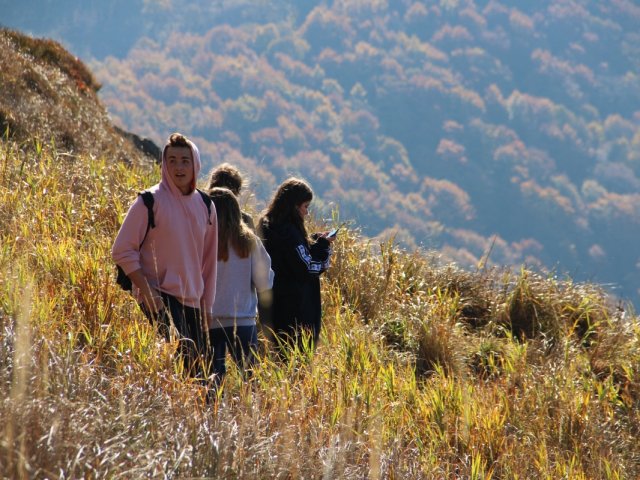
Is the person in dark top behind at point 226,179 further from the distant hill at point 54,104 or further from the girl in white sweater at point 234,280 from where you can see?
the distant hill at point 54,104

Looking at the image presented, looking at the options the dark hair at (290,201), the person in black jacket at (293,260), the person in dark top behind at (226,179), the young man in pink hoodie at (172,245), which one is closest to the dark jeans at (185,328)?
the young man in pink hoodie at (172,245)

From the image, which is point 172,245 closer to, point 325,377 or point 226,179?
point 226,179

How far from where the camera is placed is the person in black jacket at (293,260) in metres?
5.58

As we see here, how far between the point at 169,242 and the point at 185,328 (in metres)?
0.49

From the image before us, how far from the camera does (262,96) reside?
193m

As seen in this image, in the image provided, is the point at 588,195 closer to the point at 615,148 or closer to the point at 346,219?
the point at 615,148

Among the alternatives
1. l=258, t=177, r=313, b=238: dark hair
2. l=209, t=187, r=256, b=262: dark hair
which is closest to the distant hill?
l=258, t=177, r=313, b=238: dark hair

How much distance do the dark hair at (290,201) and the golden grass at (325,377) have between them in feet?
2.90

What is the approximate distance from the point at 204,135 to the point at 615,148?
92282 millimetres

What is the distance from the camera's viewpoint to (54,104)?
13.0 metres

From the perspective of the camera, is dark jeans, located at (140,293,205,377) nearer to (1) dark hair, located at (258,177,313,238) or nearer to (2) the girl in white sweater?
(2) the girl in white sweater

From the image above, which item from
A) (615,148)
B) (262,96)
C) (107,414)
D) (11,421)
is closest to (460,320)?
(107,414)

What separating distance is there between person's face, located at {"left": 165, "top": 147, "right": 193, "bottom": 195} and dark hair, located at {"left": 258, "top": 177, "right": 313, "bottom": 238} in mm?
1344

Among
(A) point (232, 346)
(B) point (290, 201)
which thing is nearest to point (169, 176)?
(A) point (232, 346)
